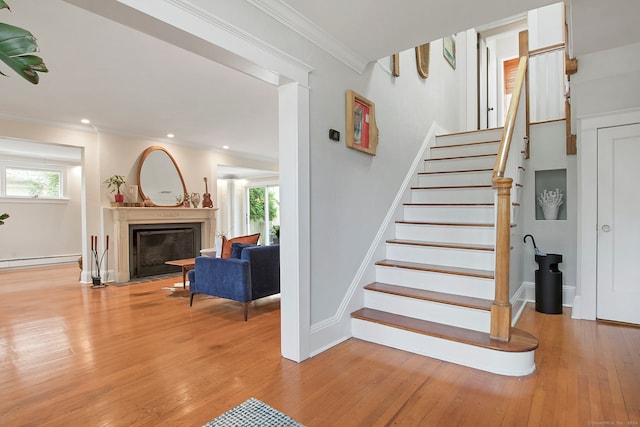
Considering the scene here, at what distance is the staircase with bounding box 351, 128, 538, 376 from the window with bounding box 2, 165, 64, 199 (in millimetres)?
8007

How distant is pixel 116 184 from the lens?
5570 millimetres

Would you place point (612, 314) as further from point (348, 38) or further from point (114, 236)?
point (114, 236)

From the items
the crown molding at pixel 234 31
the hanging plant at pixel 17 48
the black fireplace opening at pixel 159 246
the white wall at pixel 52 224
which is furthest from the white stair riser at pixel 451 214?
the white wall at pixel 52 224

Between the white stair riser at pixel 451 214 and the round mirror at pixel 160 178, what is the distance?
457 centimetres

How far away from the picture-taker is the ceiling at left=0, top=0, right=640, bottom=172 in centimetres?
226

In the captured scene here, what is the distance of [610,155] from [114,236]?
6.71m

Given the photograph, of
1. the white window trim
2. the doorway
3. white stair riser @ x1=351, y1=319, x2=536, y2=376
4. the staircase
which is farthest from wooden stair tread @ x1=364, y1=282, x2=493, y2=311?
the white window trim

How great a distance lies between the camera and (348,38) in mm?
2604

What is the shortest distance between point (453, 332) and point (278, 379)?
4.24ft

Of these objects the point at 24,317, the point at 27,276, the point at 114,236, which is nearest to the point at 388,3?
the point at 24,317

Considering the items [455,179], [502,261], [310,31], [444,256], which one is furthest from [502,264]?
[310,31]

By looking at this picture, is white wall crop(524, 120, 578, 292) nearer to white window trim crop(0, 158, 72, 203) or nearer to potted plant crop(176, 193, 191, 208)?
potted plant crop(176, 193, 191, 208)

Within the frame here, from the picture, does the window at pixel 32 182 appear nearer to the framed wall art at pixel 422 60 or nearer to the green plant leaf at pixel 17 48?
the framed wall art at pixel 422 60

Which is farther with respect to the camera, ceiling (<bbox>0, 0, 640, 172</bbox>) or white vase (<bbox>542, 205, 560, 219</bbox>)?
white vase (<bbox>542, 205, 560, 219</bbox>)
